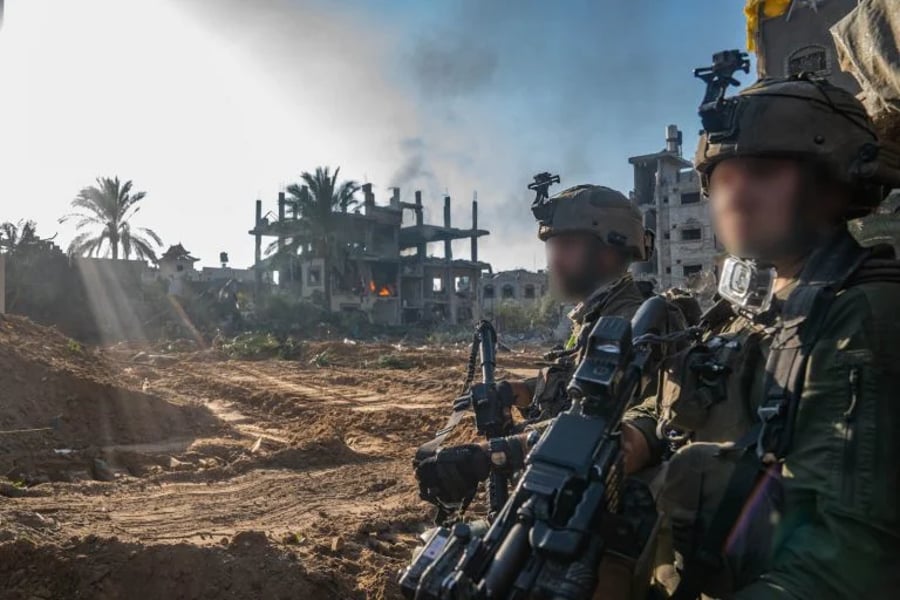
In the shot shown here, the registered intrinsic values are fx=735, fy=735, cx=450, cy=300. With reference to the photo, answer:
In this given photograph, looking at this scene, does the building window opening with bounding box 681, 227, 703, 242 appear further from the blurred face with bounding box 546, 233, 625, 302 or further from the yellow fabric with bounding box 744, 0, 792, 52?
the blurred face with bounding box 546, 233, 625, 302

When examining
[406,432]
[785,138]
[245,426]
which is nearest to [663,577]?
[785,138]

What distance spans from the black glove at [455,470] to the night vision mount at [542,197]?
4.89 feet

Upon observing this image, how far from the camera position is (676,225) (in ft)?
105

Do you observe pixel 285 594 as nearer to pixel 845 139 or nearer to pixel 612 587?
pixel 612 587

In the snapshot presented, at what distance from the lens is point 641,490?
1.84 metres

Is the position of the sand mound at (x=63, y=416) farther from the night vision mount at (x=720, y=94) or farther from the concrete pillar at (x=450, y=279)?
the concrete pillar at (x=450, y=279)

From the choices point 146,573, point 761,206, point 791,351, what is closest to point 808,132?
point 761,206

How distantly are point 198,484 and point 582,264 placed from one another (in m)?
4.97

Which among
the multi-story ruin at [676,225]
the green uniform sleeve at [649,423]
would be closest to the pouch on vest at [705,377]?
the green uniform sleeve at [649,423]

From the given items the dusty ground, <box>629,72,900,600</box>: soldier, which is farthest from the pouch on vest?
the dusty ground

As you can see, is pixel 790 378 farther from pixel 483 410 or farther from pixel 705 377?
pixel 483 410

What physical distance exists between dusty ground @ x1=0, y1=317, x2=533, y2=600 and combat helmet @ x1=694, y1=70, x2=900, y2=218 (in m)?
3.15

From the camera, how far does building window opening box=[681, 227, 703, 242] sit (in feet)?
103

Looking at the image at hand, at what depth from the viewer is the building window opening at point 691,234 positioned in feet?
103
